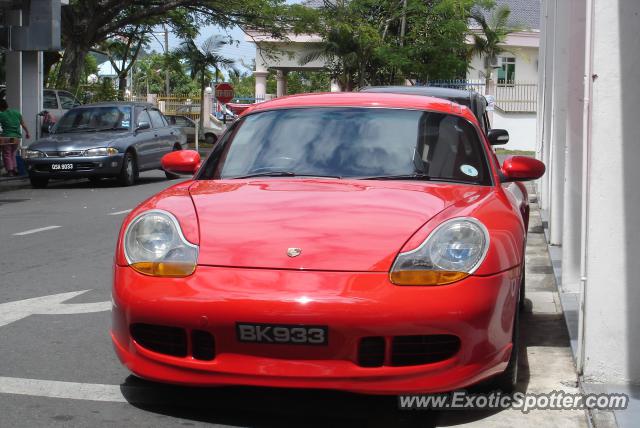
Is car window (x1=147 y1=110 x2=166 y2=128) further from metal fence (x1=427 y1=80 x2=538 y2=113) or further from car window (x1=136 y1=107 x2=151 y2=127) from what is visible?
metal fence (x1=427 y1=80 x2=538 y2=113)

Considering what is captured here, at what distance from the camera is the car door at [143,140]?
68.8 feet

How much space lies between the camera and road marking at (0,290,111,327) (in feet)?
23.2

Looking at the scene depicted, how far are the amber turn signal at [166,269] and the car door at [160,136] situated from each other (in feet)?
56.7

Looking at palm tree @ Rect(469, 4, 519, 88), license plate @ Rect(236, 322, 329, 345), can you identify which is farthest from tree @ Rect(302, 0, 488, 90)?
license plate @ Rect(236, 322, 329, 345)

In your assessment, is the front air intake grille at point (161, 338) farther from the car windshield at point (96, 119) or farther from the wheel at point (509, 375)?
the car windshield at point (96, 119)

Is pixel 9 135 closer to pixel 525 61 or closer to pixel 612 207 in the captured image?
pixel 612 207

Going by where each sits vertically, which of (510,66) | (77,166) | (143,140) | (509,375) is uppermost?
(510,66)

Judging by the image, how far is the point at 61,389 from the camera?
5.06m

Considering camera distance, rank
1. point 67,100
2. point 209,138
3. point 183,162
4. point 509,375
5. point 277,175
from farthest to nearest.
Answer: point 209,138, point 67,100, point 183,162, point 277,175, point 509,375

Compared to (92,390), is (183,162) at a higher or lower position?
higher

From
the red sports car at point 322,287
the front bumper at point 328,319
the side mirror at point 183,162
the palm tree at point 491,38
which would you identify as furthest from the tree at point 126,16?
the front bumper at point 328,319

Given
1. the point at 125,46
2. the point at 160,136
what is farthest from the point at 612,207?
the point at 125,46

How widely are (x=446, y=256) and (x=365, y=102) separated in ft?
5.85

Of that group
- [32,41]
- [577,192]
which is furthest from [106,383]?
[32,41]
